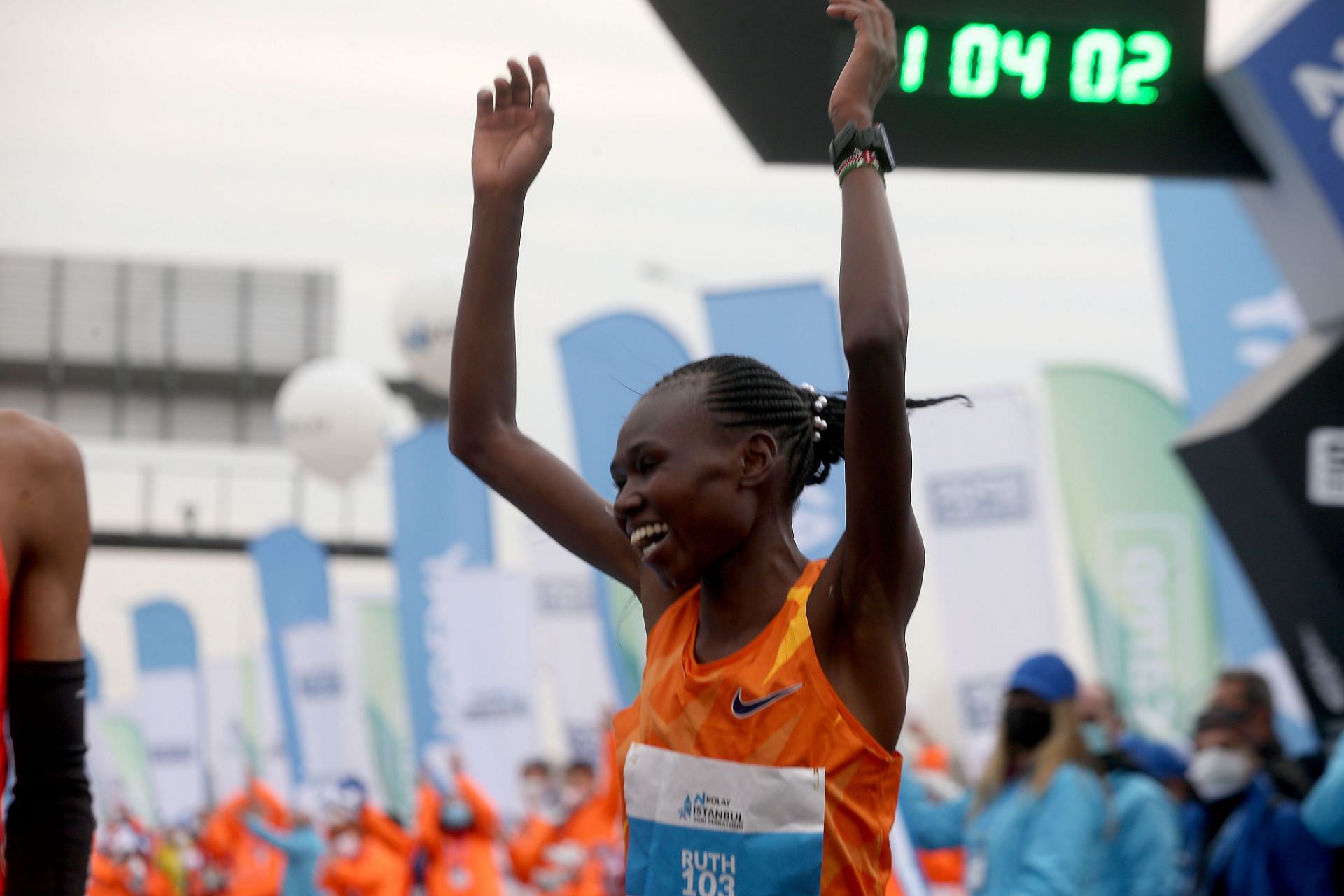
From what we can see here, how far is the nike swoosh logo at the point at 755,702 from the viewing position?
2.01 m

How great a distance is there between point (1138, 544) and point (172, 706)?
1626 cm

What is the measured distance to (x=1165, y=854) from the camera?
5.14 metres

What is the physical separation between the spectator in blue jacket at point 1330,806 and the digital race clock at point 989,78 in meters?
1.74

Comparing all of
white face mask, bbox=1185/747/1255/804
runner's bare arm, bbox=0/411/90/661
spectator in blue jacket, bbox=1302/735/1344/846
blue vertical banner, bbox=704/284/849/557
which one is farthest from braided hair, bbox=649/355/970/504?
blue vertical banner, bbox=704/284/849/557

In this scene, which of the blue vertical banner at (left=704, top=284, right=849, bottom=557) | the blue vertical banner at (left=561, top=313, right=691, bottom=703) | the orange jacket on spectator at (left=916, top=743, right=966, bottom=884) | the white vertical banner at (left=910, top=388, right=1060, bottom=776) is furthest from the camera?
the orange jacket on spectator at (left=916, top=743, right=966, bottom=884)

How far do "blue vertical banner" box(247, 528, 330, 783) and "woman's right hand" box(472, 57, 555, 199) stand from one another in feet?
46.0

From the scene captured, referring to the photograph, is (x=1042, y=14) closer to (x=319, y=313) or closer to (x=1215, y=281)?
(x=1215, y=281)

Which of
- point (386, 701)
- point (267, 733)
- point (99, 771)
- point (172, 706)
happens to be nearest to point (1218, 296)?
point (99, 771)

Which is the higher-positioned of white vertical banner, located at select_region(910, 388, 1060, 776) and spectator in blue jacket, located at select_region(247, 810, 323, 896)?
white vertical banner, located at select_region(910, 388, 1060, 776)

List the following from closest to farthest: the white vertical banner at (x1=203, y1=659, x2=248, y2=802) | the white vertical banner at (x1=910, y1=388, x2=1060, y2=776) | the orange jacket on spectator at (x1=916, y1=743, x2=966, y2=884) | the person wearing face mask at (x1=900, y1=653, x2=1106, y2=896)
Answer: the person wearing face mask at (x1=900, y1=653, x2=1106, y2=896)
the white vertical banner at (x1=910, y1=388, x2=1060, y2=776)
the orange jacket on spectator at (x1=916, y1=743, x2=966, y2=884)
the white vertical banner at (x1=203, y1=659, x2=248, y2=802)

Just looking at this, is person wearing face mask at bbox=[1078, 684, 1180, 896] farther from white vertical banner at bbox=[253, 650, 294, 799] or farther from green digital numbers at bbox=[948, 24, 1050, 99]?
white vertical banner at bbox=[253, 650, 294, 799]

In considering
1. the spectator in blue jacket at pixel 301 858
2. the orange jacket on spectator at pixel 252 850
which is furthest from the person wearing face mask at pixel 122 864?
the spectator in blue jacket at pixel 301 858

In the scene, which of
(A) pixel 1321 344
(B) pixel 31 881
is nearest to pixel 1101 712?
(A) pixel 1321 344

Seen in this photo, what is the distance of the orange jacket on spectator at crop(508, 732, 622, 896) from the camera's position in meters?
10.2
